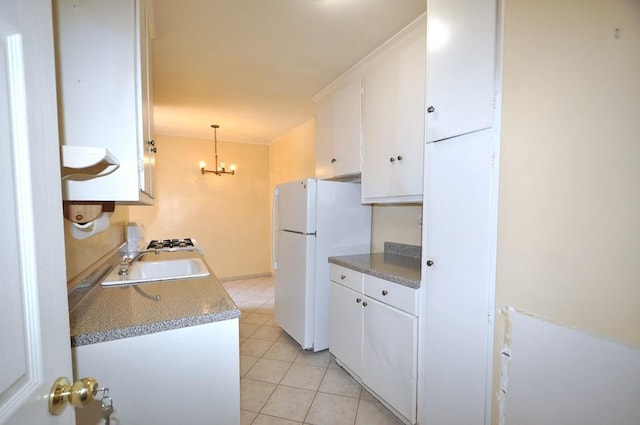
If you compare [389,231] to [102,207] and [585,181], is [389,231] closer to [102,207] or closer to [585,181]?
[585,181]

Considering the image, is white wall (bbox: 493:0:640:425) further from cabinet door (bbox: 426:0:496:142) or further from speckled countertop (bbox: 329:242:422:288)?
speckled countertop (bbox: 329:242:422:288)

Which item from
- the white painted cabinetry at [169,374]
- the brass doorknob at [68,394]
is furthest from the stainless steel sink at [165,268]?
the brass doorknob at [68,394]

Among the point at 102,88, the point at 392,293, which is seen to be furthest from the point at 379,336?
the point at 102,88

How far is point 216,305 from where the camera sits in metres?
1.12

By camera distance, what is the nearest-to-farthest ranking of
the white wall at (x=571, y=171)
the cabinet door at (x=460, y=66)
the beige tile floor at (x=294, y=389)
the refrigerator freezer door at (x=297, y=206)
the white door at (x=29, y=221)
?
→ the white door at (x=29, y=221)
the white wall at (x=571, y=171)
the cabinet door at (x=460, y=66)
the beige tile floor at (x=294, y=389)
the refrigerator freezer door at (x=297, y=206)

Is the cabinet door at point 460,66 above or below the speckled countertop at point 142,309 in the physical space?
above

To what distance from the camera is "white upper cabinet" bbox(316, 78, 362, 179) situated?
91.1 inches

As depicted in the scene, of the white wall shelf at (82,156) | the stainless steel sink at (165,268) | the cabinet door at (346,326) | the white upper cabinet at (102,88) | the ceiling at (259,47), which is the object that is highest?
the ceiling at (259,47)

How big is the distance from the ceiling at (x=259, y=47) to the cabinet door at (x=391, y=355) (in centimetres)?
177

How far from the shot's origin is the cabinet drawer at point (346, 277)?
2002 mm

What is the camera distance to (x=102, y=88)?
95cm

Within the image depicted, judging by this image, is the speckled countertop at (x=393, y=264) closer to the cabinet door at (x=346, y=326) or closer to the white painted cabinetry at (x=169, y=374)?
the cabinet door at (x=346, y=326)

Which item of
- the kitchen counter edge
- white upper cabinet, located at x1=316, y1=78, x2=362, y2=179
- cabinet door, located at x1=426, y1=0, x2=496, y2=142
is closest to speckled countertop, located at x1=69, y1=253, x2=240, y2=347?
the kitchen counter edge

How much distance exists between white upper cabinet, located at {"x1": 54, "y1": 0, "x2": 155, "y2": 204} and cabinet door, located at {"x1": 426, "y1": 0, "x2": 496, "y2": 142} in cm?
131
